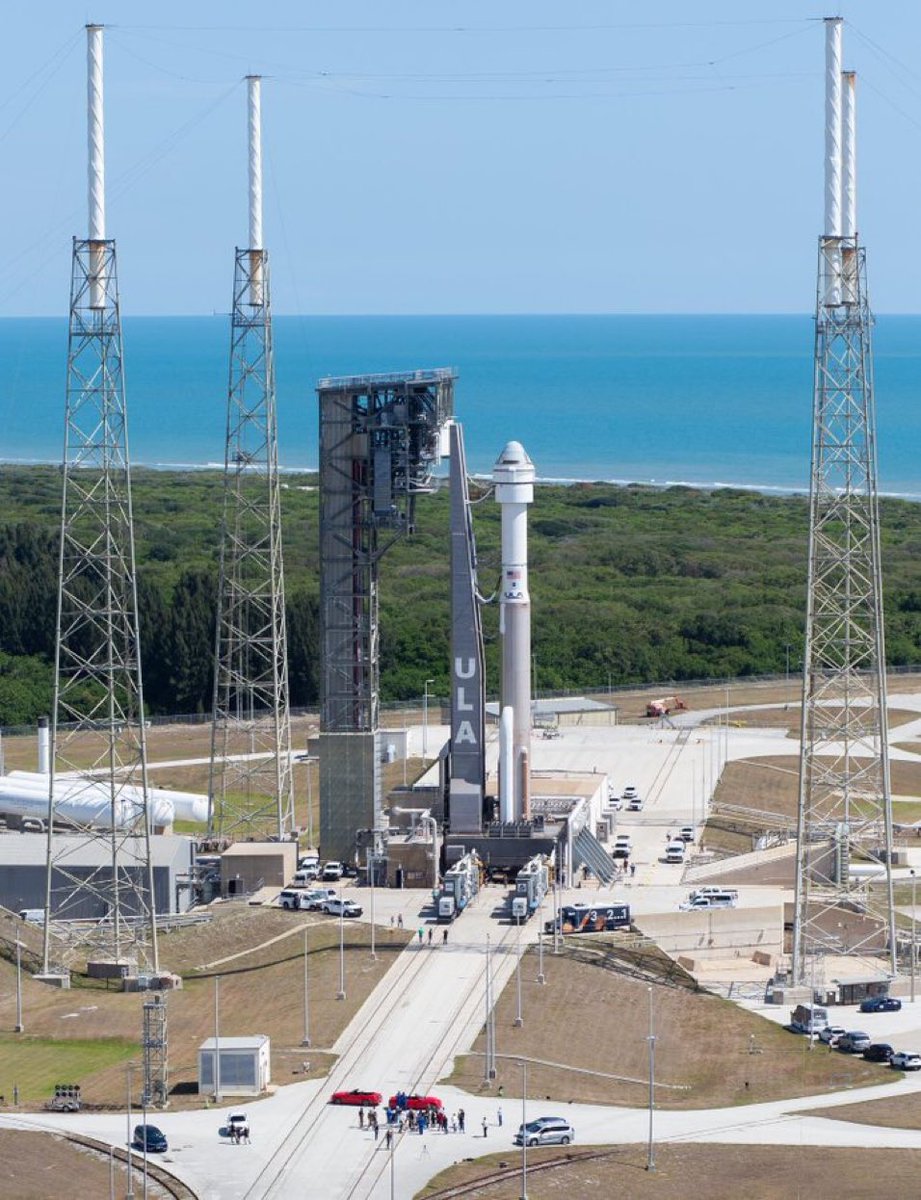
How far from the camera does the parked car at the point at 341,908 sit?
86.4m

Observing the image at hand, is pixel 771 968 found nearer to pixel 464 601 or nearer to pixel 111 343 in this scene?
pixel 464 601

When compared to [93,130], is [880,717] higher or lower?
lower

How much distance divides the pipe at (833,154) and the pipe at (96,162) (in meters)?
21.8

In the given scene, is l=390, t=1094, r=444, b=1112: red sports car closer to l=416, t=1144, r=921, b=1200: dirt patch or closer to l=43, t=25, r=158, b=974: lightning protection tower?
l=416, t=1144, r=921, b=1200: dirt patch

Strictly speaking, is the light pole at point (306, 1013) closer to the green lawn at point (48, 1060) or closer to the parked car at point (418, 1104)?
the green lawn at point (48, 1060)

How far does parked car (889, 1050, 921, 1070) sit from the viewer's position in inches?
2793

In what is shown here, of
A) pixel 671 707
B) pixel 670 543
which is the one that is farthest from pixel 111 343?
pixel 670 543

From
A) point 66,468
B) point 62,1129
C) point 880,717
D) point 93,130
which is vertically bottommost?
point 62,1129

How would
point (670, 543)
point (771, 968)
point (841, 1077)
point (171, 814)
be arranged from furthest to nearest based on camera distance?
point (670, 543), point (171, 814), point (771, 968), point (841, 1077)

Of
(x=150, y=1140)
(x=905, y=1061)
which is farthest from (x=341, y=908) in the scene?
(x=150, y=1140)

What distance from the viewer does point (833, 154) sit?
252 feet

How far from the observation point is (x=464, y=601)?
93.6m

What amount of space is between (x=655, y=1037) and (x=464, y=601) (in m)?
24.3

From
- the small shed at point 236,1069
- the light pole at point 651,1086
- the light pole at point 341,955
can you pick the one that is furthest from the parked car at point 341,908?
the small shed at point 236,1069
